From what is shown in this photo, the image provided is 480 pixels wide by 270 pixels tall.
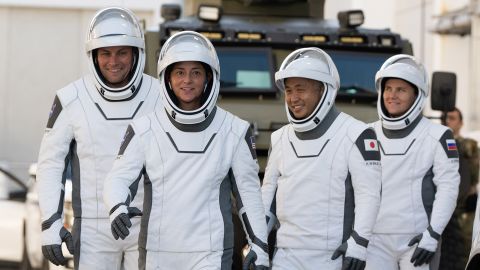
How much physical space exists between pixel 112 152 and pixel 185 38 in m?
0.92

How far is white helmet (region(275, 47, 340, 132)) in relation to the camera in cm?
815

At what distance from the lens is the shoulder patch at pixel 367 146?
8.07 m

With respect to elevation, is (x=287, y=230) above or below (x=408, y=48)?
below

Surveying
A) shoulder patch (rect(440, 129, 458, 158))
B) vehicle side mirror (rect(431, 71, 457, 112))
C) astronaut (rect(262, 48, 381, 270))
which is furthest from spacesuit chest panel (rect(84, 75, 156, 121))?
vehicle side mirror (rect(431, 71, 457, 112))

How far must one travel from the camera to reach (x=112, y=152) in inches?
315

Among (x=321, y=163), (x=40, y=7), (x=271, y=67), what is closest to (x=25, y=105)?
(x=40, y=7)

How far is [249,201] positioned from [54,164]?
1253 mm

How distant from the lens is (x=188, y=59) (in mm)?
7273

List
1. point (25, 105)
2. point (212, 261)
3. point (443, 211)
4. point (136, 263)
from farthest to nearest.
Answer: point (25, 105)
point (443, 211)
point (136, 263)
point (212, 261)

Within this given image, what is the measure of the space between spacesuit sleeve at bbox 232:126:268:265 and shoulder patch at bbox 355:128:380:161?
94 cm

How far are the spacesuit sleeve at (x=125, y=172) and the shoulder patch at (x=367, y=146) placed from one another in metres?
1.41

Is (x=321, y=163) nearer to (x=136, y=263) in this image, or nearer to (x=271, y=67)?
(x=136, y=263)

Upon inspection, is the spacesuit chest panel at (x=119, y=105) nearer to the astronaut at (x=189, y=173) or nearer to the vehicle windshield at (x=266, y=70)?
the astronaut at (x=189, y=173)

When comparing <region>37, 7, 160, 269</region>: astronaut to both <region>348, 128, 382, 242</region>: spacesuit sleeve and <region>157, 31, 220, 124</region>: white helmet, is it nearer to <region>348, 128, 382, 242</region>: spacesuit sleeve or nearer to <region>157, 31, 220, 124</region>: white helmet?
<region>157, 31, 220, 124</region>: white helmet
